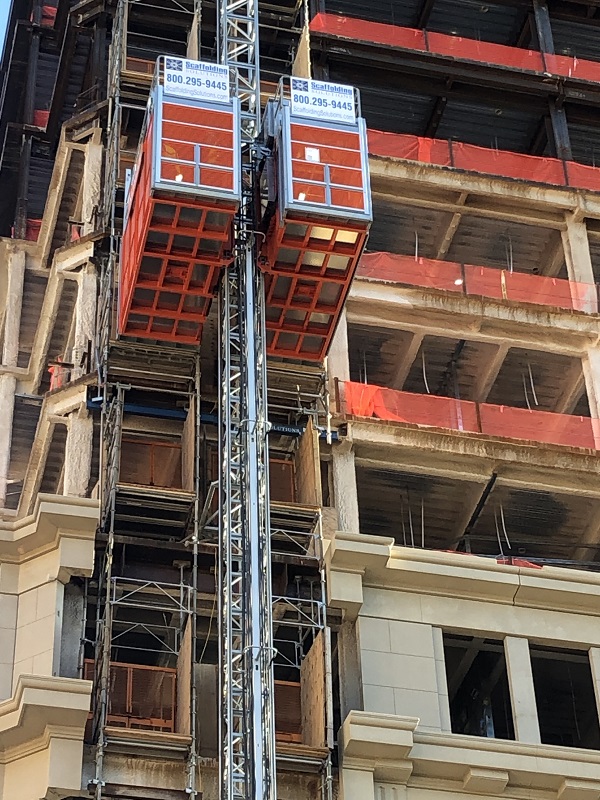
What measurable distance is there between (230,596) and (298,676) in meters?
6.01

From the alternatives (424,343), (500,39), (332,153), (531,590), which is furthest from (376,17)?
(531,590)

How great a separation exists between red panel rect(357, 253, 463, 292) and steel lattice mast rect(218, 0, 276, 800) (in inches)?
217

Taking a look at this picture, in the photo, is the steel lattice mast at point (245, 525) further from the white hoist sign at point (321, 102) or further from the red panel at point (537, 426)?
the red panel at point (537, 426)

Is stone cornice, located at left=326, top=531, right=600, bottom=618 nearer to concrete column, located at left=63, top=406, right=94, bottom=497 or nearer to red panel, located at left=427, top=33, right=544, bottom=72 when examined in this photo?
concrete column, located at left=63, top=406, right=94, bottom=497

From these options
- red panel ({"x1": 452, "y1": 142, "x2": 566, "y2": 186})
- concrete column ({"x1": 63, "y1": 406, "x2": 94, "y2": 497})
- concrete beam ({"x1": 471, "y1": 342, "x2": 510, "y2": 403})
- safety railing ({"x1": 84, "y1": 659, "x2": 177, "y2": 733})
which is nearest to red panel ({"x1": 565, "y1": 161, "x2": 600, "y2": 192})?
red panel ({"x1": 452, "y1": 142, "x2": 566, "y2": 186})

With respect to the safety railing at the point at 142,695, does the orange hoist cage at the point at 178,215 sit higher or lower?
higher

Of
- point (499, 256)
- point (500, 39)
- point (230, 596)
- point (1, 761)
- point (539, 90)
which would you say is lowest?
point (1, 761)

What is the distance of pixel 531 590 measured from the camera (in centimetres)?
3716

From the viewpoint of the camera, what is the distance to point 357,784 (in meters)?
33.2

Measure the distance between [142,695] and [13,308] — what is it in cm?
2087

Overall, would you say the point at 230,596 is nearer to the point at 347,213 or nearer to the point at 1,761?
the point at 1,761

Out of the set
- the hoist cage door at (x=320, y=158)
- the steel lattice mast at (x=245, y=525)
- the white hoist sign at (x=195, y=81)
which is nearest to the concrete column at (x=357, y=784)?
the steel lattice mast at (x=245, y=525)

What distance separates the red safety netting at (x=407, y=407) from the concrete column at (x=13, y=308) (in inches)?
569

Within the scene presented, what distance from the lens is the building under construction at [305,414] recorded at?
33875 millimetres
